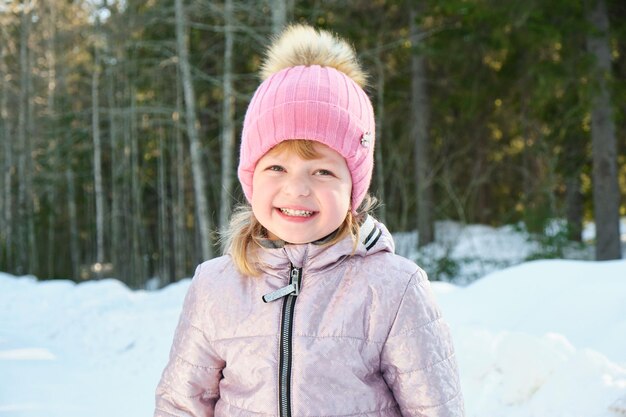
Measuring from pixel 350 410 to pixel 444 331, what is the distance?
29 centimetres

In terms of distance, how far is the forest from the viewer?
10.5 m

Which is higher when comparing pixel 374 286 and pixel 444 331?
pixel 374 286

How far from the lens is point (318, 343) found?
5.20 ft

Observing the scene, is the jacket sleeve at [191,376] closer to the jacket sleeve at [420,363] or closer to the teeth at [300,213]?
the teeth at [300,213]

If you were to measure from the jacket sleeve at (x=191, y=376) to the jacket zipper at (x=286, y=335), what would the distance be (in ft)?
0.67

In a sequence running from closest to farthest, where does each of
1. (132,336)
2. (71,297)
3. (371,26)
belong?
(132,336)
(71,297)
(371,26)

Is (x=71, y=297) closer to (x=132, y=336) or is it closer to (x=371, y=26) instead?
(x=132, y=336)

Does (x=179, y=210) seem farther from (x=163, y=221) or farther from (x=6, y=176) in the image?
(x=6, y=176)

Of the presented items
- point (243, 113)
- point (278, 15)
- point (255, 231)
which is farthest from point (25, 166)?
point (255, 231)

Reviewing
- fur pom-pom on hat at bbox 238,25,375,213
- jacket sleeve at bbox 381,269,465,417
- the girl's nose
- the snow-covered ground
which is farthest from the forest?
jacket sleeve at bbox 381,269,465,417

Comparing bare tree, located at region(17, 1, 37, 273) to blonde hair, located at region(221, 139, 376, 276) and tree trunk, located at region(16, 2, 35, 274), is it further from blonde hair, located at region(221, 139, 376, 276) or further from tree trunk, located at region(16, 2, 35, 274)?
blonde hair, located at region(221, 139, 376, 276)

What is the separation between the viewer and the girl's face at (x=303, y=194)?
1.67 m

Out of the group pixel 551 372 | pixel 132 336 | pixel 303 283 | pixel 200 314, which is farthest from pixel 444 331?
pixel 132 336

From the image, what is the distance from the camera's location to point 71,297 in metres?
8.02
